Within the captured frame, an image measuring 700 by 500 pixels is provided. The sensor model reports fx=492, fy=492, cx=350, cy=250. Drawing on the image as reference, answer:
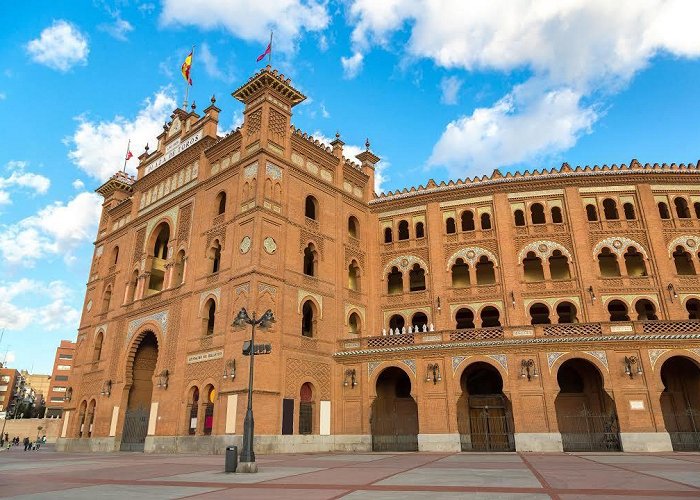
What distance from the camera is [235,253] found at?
2545 centimetres

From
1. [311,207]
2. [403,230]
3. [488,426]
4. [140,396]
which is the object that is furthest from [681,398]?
[140,396]

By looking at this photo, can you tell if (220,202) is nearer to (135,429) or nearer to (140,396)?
(140,396)

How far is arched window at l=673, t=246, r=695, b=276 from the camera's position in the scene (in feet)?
90.7

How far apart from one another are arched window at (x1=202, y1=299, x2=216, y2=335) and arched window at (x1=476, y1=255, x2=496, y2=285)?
15528 millimetres

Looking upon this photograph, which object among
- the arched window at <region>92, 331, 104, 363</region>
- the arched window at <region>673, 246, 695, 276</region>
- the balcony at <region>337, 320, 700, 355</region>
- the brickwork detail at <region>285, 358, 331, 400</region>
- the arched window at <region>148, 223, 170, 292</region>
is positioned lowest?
the brickwork detail at <region>285, 358, 331, 400</region>

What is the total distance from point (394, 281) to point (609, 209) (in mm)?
13662

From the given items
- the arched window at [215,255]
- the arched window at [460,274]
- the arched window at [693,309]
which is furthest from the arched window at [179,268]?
the arched window at [693,309]

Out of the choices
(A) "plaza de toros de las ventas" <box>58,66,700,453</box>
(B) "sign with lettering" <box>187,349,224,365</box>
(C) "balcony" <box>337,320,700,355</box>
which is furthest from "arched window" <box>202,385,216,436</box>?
(C) "balcony" <box>337,320,700,355</box>

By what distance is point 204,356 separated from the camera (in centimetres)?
2506

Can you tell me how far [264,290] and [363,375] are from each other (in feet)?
23.9

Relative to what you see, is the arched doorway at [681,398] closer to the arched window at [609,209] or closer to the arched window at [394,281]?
the arched window at [609,209]

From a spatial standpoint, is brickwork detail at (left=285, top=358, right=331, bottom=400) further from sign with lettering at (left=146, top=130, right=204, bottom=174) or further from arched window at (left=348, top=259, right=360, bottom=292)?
sign with lettering at (left=146, top=130, right=204, bottom=174)

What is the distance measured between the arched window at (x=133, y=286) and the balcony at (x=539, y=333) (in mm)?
16180

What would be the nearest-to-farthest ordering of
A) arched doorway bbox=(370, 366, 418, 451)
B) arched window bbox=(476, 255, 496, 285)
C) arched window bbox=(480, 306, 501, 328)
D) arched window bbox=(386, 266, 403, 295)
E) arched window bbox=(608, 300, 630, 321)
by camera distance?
arched doorway bbox=(370, 366, 418, 451), arched window bbox=(608, 300, 630, 321), arched window bbox=(480, 306, 501, 328), arched window bbox=(476, 255, 496, 285), arched window bbox=(386, 266, 403, 295)
